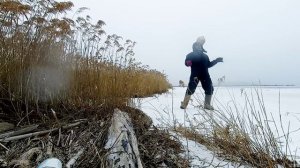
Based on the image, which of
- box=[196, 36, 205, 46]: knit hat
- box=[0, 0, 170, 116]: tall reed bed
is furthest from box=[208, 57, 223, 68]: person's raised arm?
box=[0, 0, 170, 116]: tall reed bed

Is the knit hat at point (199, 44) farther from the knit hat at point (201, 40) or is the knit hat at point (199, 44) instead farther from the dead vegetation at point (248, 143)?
the dead vegetation at point (248, 143)

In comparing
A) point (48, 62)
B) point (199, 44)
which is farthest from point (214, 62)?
point (48, 62)

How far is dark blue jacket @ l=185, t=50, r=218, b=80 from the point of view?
20.7 feet

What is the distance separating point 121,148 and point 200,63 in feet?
15.0

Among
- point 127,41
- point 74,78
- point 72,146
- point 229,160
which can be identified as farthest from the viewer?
point 127,41

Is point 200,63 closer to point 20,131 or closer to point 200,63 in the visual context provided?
point 200,63

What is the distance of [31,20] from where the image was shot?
2.85m

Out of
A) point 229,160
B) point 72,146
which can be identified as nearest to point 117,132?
point 72,146

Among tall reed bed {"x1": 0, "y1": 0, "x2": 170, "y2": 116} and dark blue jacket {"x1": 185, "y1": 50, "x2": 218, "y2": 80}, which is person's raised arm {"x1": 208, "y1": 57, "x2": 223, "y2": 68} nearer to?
dark blue jacket {"x1": 185, "y1": 50, "x2": 218, "y2": 80}

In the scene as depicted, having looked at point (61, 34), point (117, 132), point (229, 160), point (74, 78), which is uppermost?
point (61, 34)

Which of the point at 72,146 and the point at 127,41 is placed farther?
the point at 127,41

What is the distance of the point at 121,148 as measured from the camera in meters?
1.94

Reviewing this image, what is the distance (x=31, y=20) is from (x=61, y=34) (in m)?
0.37

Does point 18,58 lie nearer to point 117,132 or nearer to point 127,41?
point 117,132
